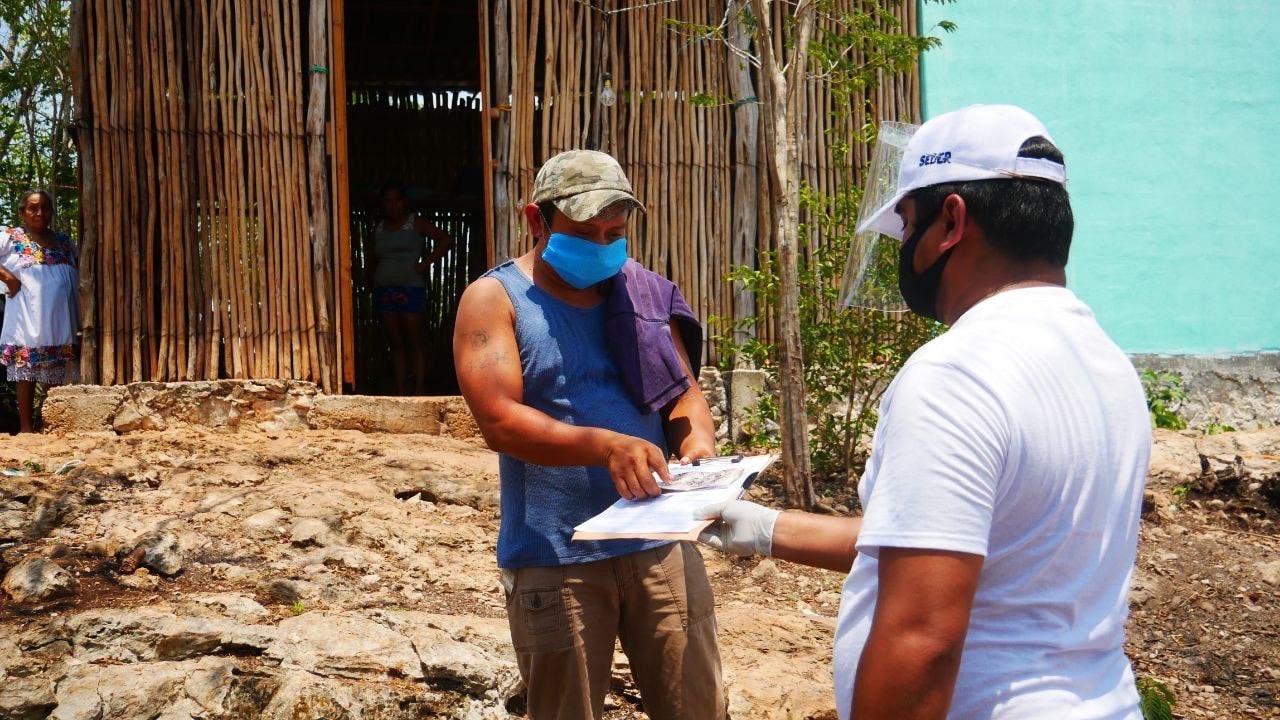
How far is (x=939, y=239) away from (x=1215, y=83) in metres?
7.39

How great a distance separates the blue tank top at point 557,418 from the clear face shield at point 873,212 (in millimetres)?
632

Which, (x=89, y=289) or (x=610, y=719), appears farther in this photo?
(x=89, y=289)

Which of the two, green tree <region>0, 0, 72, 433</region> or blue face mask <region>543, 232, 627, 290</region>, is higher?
green tree <region>0, 0, 72, 433</region>

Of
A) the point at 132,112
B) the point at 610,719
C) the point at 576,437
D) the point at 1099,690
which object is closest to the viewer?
the point at 1099,690

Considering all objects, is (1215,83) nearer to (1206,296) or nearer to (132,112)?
(1206,296)

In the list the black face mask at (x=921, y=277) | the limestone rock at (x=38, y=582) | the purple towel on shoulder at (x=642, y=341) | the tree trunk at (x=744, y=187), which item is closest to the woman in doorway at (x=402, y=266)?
the tree trunk at (x=744, y=187)

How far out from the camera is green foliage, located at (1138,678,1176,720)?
4.01m

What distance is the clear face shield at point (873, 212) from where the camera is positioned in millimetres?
2117

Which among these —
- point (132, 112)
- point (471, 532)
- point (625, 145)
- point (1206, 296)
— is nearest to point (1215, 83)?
point (1206, 296)

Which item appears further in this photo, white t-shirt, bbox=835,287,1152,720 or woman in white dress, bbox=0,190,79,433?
woman in white dress, bbox=0,190,79,433

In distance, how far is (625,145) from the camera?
7.00 m

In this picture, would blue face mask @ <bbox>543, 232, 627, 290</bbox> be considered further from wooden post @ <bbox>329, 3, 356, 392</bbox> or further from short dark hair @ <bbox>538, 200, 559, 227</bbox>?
wooden post @ <bbox>329, 3, 356, 392</bbox>

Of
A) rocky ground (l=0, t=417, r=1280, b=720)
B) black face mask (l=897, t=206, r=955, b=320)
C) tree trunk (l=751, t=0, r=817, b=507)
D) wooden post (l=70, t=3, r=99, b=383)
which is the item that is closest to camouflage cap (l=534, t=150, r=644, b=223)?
black face mask (l=897, t=206, r=955, b=320)

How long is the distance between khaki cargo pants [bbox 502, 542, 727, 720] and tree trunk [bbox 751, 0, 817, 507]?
121 inches
